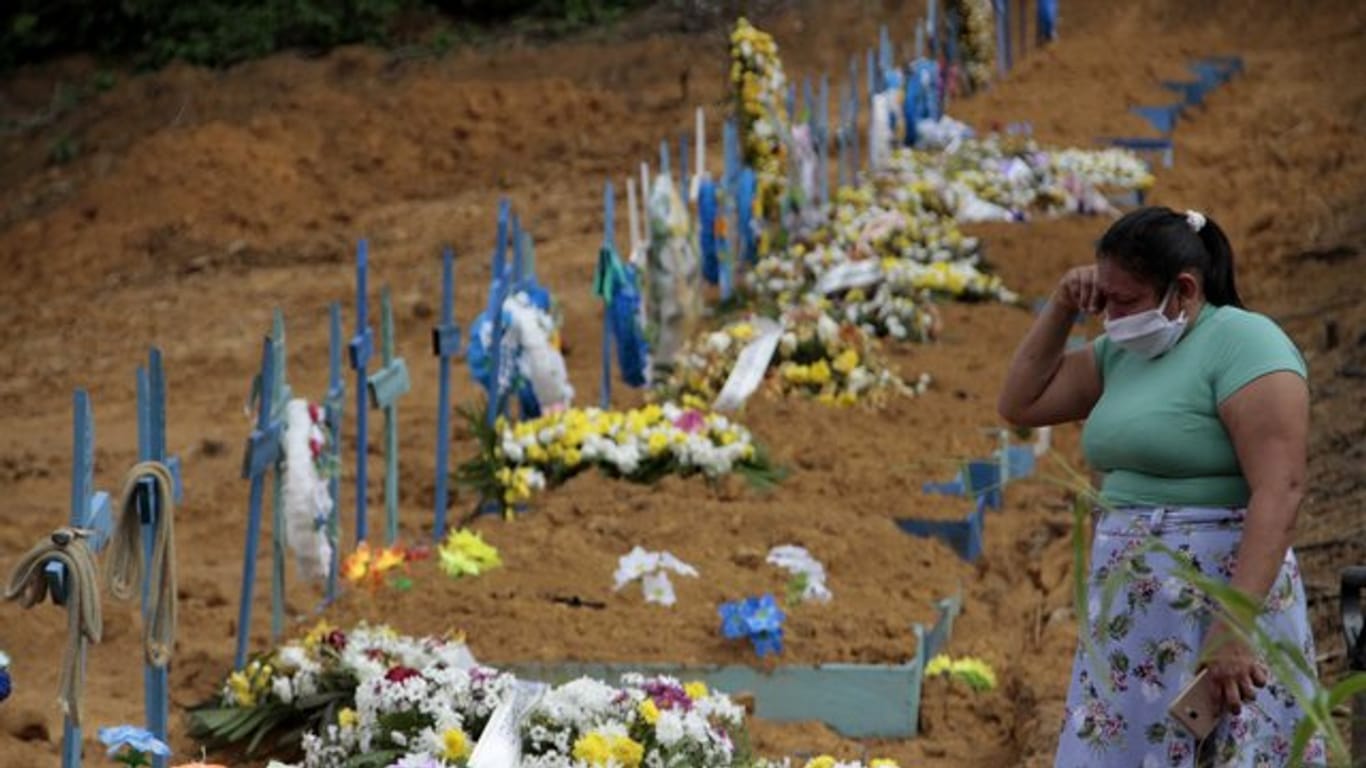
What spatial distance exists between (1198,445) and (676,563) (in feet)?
15.3

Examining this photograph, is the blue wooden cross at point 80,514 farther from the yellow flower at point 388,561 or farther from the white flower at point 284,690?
the yellow flower at point 388,561

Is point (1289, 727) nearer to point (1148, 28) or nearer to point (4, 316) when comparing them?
point (4, 316)

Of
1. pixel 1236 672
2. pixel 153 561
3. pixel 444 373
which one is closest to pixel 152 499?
pixel 153 561

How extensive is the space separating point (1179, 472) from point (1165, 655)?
0.38 metres

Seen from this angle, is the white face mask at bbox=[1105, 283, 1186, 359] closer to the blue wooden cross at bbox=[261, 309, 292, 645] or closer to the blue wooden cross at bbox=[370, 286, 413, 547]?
the blue wooden cross at bbox=[261, 309, 292, 645]

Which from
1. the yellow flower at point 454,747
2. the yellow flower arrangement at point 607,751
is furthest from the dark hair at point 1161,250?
the yellow flower at point 454,747

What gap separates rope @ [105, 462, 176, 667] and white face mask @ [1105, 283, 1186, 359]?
2933mm

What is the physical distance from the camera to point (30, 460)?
574 inches

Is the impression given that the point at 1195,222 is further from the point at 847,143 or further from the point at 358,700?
the point at 847,143

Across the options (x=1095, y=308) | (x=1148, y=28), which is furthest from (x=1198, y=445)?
(x=1148, y=28)

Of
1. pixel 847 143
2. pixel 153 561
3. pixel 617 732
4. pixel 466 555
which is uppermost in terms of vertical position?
pixel 153 561

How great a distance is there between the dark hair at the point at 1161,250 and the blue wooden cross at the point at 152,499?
3044 millimetres

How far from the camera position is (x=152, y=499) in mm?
7652

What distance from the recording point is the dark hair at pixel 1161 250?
223 inches
